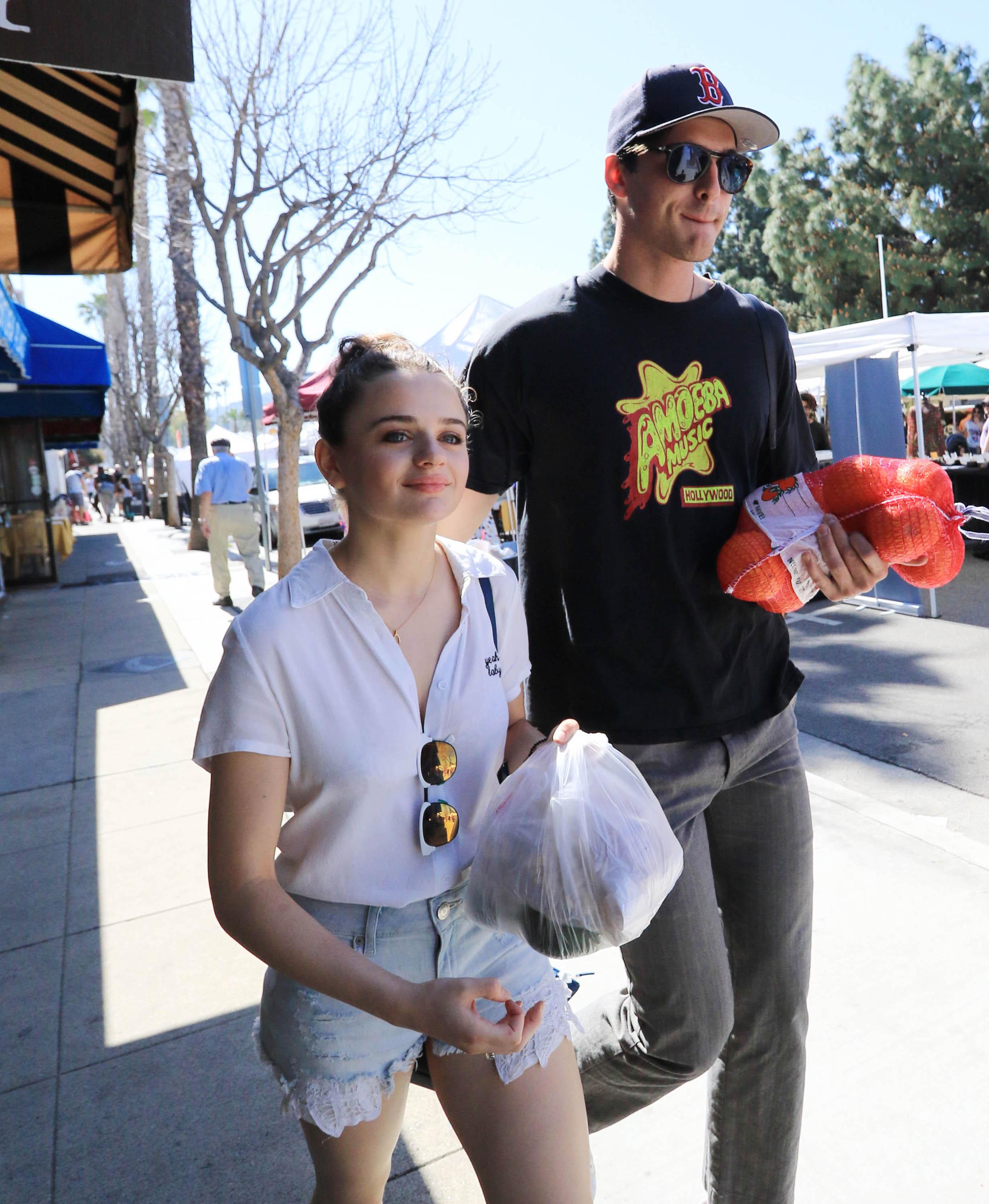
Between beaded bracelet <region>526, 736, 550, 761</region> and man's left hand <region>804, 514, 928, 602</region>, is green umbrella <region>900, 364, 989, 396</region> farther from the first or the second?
beaded bracelet <region>526, 736, 550, 761</region>

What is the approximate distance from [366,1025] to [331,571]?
2.32ft

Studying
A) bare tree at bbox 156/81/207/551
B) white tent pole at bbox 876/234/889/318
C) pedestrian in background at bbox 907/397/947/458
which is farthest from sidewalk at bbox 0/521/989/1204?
white tent pole at bbox 876/234/889/318

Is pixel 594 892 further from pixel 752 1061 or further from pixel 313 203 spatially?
pixel 313 203

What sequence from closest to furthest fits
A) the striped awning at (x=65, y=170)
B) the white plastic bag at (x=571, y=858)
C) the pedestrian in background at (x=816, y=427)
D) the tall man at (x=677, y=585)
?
1. the white plastic bag at (x=571, y=858)
2. the tall man at (x=677, y=585)
3. the striped awning at (x=65, y=170)
4. the pedestrian in background at (x=816, y=427)

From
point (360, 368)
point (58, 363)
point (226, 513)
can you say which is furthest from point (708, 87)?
point (58, 363)

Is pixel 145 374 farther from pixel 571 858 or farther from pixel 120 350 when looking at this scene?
pixel 571 858

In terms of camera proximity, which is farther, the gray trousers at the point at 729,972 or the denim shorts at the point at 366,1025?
the gray trousers at the point at 729,972

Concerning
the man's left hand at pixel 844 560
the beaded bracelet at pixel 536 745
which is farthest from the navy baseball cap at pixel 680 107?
the beaded bracelet at pixel 536 745

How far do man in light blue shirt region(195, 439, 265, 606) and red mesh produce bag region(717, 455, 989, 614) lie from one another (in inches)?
405

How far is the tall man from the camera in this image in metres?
1.90

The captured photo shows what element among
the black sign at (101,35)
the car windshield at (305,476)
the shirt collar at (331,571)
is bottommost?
the shirt collar at (331,571)

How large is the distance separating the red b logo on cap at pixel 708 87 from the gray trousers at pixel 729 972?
48.3 inches

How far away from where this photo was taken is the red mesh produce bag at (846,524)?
1781mm

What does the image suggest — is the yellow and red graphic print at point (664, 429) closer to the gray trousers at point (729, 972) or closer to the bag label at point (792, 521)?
the bag label at point (792, 521)
